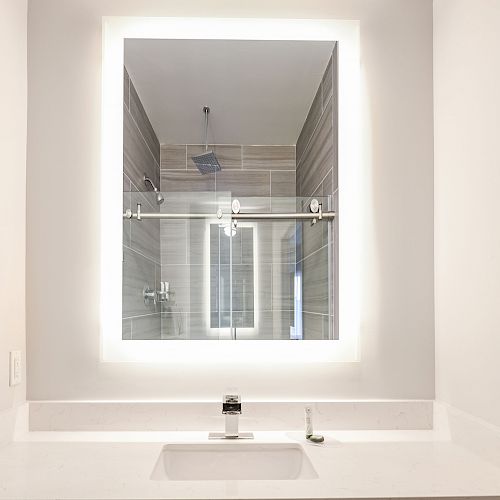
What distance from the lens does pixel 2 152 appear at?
5.88 feet

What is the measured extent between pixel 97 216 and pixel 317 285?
75cm

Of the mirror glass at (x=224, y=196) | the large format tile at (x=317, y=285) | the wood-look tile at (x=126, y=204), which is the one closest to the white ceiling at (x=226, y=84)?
the mirror glass at (x=224, y=196)

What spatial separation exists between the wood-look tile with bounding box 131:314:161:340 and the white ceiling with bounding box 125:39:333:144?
0.63 meters

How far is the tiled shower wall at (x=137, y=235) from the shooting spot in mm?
2014

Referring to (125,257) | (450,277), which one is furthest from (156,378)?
(450,277)

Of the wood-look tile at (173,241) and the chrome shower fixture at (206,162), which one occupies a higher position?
the chrome shower fixture at (206,162)

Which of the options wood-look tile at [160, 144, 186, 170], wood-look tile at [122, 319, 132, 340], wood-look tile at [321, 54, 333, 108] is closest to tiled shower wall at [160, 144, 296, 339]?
wood-look tile at [160, 144, 186, 170]

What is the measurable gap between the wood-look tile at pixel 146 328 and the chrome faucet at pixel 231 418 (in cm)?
36

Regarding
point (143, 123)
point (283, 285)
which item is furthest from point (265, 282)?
point (143, 123)

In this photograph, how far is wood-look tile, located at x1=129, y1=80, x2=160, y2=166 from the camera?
2107 millimetres

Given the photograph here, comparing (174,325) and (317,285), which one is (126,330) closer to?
(174,325)

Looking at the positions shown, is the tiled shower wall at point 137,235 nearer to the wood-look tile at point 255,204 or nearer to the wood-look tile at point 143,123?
the wood-look tile at point 143,123

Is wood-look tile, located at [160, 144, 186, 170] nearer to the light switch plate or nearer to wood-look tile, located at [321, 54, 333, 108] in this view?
wood-look tile, located at [321, 54, 333, 108]

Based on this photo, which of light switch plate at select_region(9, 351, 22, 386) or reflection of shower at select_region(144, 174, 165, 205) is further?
reflection of shower at select_region(144, 174, 165, 205)
